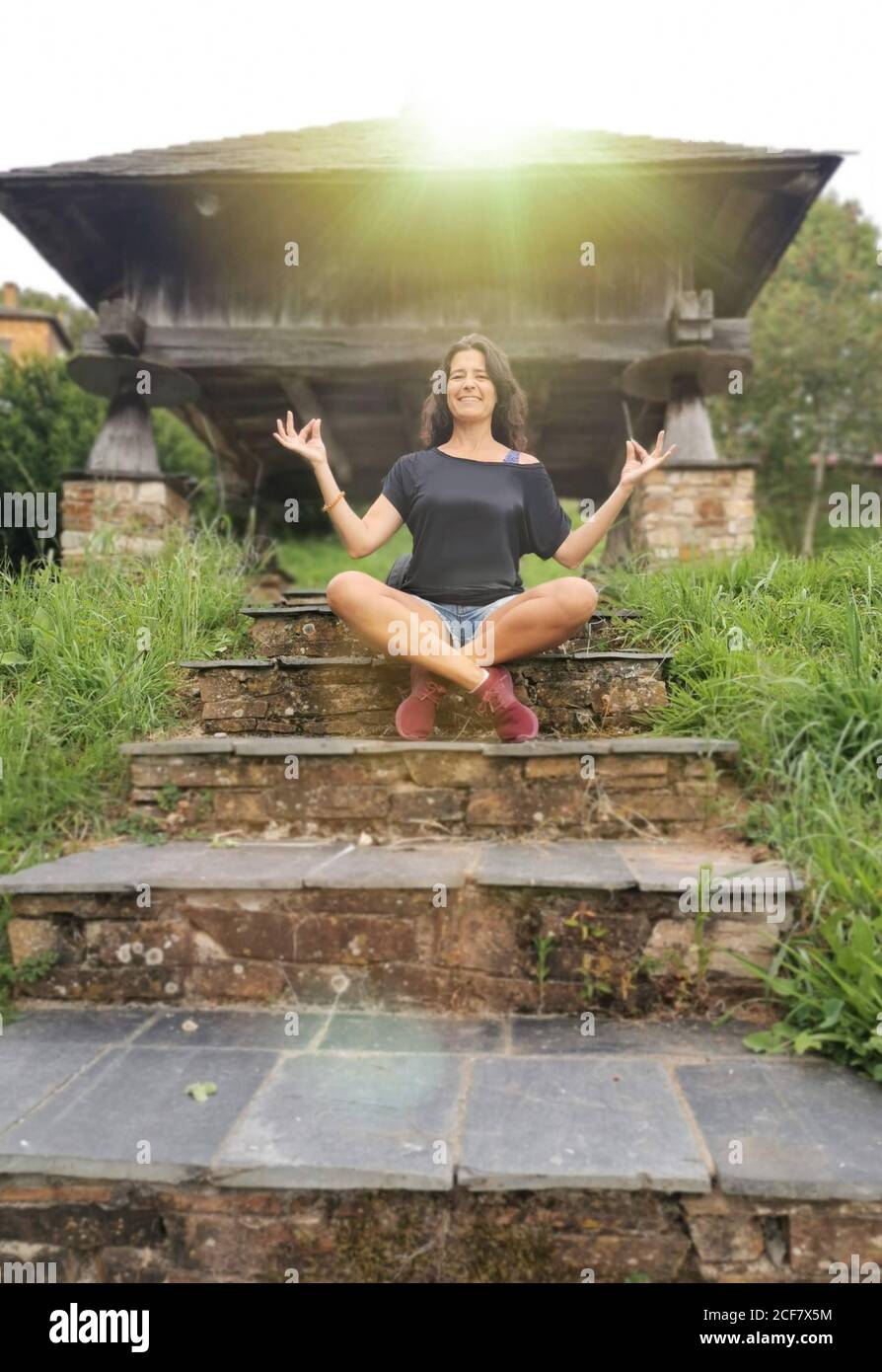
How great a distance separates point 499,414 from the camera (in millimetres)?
2828

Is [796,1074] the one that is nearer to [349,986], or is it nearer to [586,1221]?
[586,1221]

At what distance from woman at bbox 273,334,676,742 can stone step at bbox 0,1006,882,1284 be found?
1.17 metres

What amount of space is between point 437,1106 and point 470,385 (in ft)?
6.99

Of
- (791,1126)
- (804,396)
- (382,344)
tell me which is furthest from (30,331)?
(791,1126)

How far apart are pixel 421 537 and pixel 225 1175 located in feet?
6.21

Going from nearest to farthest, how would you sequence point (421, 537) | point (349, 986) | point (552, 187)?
point (349, 986), point (421, 537), point (552, 187)

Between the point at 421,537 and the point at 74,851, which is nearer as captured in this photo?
the point at 74,851

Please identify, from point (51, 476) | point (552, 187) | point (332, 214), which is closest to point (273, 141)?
point (332, 214)

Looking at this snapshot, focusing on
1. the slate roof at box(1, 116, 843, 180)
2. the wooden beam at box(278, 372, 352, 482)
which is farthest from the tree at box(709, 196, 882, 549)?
the slate roof at box(1, 116, 843, 180)

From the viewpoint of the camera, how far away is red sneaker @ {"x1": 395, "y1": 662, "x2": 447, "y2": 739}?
7.99ft

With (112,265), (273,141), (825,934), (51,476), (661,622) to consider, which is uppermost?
(273,141)

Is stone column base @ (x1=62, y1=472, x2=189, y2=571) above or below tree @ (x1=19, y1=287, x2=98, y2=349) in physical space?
below

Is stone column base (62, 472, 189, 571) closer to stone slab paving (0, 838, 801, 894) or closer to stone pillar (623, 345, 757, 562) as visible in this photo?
stone pillar (623, 345, 757, 562)
